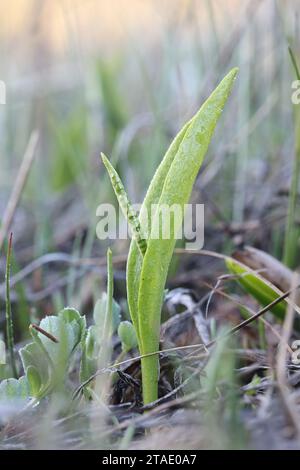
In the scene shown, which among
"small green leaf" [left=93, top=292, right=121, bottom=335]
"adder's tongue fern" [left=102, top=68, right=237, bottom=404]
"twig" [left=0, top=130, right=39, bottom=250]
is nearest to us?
"adder's tongue fern" [left=102, top=68, right=237, bottom=404]

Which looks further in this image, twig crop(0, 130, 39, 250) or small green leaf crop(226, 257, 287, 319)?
twig crop(0, 130, 39, 250)

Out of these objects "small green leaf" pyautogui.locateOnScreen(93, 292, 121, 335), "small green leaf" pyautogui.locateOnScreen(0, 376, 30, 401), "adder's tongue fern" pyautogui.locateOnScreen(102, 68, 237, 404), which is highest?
"adder's tongue fern" pyautogui.locateOnScreen(102, 68, 237, 404)

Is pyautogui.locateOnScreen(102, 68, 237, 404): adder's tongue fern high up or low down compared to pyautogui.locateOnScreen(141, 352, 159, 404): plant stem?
up

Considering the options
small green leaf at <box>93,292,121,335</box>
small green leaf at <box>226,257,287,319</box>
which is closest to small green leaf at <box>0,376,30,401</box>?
small green leaf at <box>93,292,121,335</box>

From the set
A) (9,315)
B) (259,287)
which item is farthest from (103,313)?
(259,287)

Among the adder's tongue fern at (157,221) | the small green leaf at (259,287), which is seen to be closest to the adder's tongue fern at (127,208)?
the adder's tongue fern at (157,221)

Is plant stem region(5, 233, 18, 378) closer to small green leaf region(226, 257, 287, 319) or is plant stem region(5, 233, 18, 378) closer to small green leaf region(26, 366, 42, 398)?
small green leaf region(26, 366, 42, 398)

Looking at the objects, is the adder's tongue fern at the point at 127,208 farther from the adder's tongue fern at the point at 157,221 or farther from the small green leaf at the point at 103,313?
the small green leaf at the point at 103,313

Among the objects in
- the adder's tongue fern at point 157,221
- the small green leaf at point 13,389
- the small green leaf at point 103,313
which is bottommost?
the small green leaf at point 13,389
